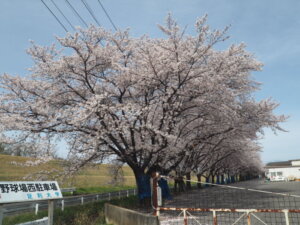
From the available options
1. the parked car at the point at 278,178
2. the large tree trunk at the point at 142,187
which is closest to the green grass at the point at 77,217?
the large tree trunk at the point at 142,187

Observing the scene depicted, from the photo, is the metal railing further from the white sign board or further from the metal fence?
the white sign board

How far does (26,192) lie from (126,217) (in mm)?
5035

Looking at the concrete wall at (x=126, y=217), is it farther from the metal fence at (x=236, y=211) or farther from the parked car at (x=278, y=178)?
the parked car at (x=278, y=178)

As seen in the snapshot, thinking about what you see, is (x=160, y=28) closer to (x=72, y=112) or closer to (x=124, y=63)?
(x=124, y=63)

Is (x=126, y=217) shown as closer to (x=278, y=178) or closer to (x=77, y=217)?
(x=77, y=217)

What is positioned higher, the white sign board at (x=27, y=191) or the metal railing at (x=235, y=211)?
the white sign board at (x=27, y=191)

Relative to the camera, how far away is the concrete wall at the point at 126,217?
806 centimetres

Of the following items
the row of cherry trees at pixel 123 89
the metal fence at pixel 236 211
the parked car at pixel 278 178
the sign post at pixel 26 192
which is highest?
the row of cherry trees at pixel 123 89

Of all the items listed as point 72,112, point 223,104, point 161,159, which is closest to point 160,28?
point 223,104

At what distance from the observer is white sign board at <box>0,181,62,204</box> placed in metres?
5.00

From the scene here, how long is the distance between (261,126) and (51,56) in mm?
13303

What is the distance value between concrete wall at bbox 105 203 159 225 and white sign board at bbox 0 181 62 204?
10.2ft

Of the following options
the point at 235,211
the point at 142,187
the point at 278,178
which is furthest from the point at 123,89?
the point at 278,178

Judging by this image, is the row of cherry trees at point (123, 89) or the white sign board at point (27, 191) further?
the row of cherry trees at point (123, 89)
